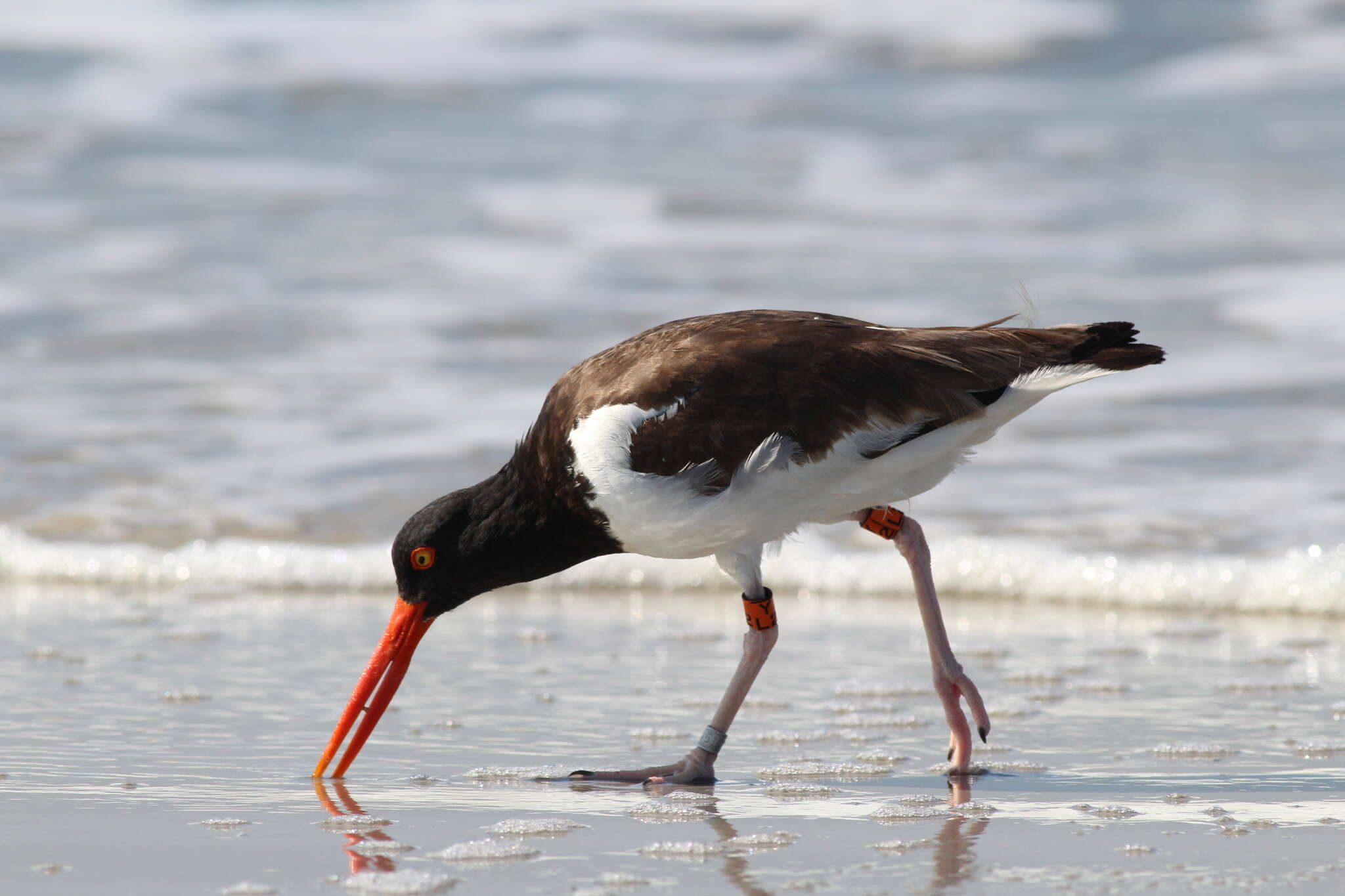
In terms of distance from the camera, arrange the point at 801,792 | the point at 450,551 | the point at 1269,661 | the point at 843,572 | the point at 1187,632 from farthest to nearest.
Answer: the point at 843,572
the point at 1187,632
the point at 1269,661
the point at 450,551
the point at 801,792

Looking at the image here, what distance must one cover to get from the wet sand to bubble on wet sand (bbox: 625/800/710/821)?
0.4 inches

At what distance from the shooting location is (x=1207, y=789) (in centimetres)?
439

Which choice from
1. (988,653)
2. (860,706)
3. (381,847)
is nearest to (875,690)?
(860,706)

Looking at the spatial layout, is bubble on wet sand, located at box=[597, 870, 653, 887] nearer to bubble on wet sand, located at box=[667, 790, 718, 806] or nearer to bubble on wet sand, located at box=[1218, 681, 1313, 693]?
bubble on wet sand, located at box=[667, 790, 718, 806]

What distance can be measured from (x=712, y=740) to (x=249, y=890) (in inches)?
62.8

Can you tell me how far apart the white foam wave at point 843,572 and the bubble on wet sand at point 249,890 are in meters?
3.96

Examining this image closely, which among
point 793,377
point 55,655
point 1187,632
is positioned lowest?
point 1187,632

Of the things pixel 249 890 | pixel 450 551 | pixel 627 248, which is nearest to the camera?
pixel 249 890

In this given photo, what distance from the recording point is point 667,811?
422 cm

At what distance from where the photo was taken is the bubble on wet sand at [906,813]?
411cm

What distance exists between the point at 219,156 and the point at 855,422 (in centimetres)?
1330

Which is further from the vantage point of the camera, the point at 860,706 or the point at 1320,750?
the point at 860,706

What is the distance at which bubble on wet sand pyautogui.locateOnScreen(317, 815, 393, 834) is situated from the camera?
3.98m

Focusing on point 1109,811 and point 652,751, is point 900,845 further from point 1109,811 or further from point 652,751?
point 652,751
